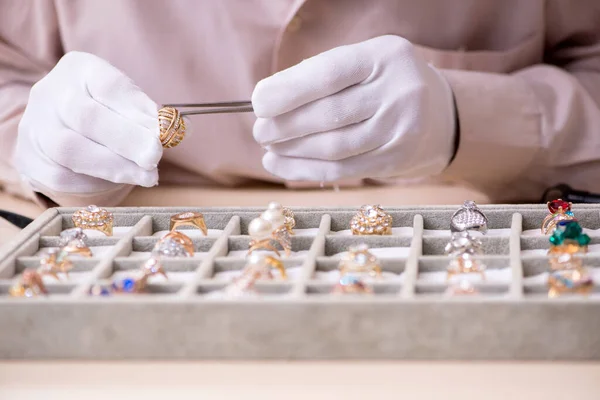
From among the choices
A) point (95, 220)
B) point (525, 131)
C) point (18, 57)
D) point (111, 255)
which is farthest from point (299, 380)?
point (18, 57)

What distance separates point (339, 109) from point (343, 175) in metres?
0.09

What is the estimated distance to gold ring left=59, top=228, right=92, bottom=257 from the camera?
0.74m

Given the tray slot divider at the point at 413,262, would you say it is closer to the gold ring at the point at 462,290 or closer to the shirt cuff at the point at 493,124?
the gold ring at the point at 462,290

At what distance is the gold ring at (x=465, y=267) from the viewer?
0.66 m

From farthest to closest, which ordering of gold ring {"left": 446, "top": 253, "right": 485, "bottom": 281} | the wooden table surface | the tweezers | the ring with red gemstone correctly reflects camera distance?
the tweezers
the ring with red gemstone
gold ring {"left": 446, "top": 253, "right": 485, "bottom": 281}
the wooden table surface

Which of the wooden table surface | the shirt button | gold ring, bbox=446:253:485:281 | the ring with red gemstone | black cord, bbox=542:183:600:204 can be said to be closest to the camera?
the wooden table surface

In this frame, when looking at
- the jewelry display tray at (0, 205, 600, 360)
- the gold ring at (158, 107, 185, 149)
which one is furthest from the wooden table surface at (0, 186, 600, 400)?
the gold ring at (158, 107, 185, 149)

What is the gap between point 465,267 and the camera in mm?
660

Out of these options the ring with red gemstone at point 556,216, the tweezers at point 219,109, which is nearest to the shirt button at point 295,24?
the tweezers at point 219,109

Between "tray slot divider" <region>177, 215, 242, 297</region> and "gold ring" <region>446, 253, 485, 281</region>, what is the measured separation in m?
0.21

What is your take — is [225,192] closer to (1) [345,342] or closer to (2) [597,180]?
(2) [597,180]

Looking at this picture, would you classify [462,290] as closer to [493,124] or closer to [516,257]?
[516,257]

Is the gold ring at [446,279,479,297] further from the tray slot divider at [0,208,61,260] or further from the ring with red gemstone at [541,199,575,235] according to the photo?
the tray slot divider at [0,208,61,260]

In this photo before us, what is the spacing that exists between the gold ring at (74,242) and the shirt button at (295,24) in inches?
18.8
